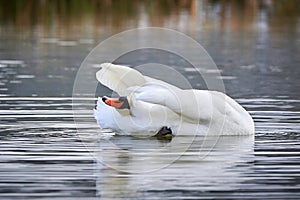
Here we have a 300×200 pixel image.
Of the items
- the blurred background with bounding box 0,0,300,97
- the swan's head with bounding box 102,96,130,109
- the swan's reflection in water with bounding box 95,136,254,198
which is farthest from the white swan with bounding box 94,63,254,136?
the blurred background with bounding box 0,0,300,97

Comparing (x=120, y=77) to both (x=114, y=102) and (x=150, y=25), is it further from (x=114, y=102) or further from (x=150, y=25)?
(x=150, y=25)

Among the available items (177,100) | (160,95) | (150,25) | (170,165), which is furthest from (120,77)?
(150,25)

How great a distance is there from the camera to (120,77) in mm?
10789

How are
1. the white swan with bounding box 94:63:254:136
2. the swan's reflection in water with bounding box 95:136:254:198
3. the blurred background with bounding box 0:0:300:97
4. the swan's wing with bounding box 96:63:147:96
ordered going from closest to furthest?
the swan's reflection in water with bounding box 95:136:254:198
the white swan with bounding box 94:63:254:136
the swan's wing with bounding box 96:63:147:96
the blurred background with bounding box 0:0:300:97

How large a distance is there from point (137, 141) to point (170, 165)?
1335mm

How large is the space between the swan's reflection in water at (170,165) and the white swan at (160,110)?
0.38 feet

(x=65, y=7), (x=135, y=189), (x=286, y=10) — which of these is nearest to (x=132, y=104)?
(x=135, y=189)

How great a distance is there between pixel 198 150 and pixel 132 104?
80 centimetres

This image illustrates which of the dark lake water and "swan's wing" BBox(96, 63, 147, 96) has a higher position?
"swan's wing" BBox(96, 63, 147, 96)

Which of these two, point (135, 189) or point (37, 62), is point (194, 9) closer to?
point (37, 62)

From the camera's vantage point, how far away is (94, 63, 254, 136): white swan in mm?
10359

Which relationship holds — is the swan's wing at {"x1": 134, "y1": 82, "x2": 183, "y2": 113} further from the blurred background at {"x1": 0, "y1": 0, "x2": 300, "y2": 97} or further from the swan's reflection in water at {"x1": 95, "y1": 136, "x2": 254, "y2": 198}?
the blurred background at {"x1": 0, "y1": 0, "x2": 300, "y2": 97}

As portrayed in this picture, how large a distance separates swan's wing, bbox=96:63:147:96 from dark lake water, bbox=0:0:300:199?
1.64ft

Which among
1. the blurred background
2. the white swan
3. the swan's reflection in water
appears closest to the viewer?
the swan's reflection in water
